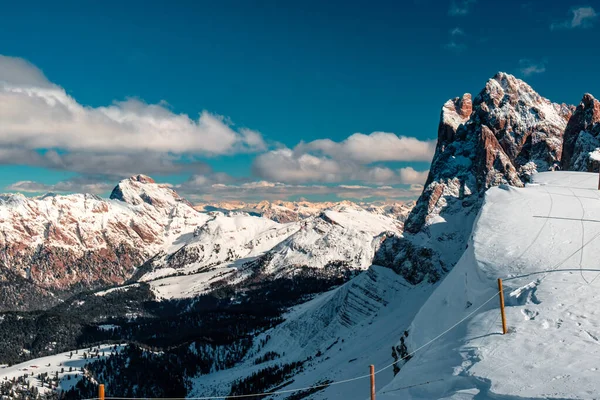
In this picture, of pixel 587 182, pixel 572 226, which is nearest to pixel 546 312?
pixel 572 226

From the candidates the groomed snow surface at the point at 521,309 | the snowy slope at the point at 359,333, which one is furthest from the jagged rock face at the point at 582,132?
the groomed snow surface at the point at 521,309

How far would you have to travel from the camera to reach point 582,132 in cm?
12900

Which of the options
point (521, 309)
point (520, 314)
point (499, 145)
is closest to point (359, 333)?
point (499, 145)

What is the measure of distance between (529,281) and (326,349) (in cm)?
14764

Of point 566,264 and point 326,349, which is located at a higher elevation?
point 566,264

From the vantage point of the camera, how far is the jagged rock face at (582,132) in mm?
124688

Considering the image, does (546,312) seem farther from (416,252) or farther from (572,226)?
(416,252)

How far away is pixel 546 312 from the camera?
28.4 meters

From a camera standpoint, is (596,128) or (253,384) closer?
(596,128)

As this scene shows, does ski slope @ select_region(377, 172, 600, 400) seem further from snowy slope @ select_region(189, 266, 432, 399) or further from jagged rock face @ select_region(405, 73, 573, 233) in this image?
jagged rock face @ select_region(405, 73, 573, 233)

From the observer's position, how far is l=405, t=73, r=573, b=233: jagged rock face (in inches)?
6309

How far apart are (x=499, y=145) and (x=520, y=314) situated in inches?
6439

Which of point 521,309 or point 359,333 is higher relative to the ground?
point 521,309

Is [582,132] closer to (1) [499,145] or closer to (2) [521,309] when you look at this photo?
(1) [499,145]
